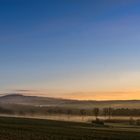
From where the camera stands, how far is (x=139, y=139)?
1886 inches

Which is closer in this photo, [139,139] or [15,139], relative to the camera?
[15,139]

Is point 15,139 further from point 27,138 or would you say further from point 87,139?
point 87,139

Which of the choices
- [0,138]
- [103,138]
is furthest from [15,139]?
[103,138]

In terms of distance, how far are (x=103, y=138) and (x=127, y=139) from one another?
8.52 feet

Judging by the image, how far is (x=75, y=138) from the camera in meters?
45.9

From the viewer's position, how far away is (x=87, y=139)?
4478 cm

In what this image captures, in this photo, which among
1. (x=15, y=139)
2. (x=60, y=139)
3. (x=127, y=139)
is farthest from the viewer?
(x=127, y=139)

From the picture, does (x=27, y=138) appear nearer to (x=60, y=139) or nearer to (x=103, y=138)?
(x=60, y=139)

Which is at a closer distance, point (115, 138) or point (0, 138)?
point (0, 138)

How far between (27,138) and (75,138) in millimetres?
5525

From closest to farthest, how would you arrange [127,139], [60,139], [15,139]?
[15,139] → [60,139] → [127,139]

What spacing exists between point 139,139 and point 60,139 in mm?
9341

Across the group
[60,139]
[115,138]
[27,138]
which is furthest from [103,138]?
[27,138]

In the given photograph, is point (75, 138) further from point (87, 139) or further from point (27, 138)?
point (27, 138)
